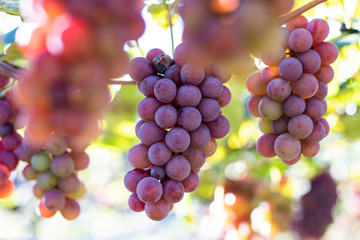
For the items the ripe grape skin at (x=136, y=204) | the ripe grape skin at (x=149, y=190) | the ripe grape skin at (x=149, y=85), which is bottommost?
the ripe grape skin at (x=136, y=204)

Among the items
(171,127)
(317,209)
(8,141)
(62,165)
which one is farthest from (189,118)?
(317,209)

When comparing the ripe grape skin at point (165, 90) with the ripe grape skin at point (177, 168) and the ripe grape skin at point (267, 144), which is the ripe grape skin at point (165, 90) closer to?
the ripe grape skin at point (177, 168)

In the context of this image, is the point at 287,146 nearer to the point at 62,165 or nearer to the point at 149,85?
the point at 149,85

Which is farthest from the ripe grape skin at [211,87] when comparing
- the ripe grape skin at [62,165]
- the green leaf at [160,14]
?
the ripe grape skin at [62,165]

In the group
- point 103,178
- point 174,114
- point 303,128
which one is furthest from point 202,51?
point 103,178

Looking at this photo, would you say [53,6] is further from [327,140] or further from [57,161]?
[327,140]

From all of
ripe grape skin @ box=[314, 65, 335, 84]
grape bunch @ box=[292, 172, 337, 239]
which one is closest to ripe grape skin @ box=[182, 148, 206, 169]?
ripe grape skin @ box=[314, 65, 335, 84]
